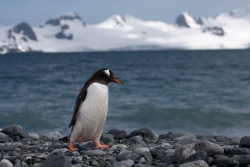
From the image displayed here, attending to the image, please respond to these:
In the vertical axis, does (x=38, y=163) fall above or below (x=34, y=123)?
above

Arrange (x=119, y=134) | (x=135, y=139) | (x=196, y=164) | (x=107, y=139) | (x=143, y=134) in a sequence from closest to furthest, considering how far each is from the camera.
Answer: (x=196, y=164)
(x=107, y=139)
(x=135, y=139)
(x=119, y=134)
(x=143, y=134)

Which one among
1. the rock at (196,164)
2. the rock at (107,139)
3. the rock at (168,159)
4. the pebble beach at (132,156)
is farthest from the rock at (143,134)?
the rock at (196,164)

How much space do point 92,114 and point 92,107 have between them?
0.33 ft

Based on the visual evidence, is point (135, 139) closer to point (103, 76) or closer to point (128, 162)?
point (103, 76)

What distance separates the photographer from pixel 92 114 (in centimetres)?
562

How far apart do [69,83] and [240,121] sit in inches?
585

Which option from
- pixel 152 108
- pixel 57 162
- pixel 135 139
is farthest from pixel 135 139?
pixel 152 108

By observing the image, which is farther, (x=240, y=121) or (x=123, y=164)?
(x=240, y=121)

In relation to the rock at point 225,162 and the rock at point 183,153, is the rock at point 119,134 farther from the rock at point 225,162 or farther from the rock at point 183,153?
the rock at point 225,162

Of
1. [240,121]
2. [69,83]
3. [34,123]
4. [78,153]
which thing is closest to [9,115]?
[34,123]

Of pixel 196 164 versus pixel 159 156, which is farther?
pixel 159 156

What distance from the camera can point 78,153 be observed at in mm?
5109

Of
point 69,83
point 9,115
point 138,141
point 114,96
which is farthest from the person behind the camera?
point 69,83

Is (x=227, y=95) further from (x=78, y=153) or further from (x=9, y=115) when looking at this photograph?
(x=78, y=153)
